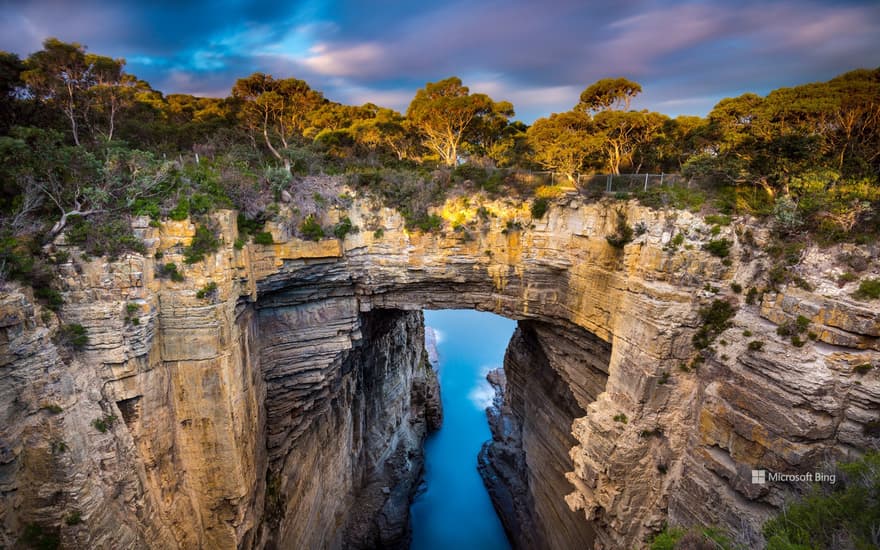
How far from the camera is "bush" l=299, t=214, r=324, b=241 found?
13.7 meters

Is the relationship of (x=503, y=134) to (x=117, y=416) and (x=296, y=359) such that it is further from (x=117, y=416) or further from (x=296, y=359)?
(x=117, y=416)

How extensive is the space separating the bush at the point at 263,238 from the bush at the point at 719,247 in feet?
43.2

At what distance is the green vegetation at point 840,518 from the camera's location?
5.13 m

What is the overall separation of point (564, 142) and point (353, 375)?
1480cm

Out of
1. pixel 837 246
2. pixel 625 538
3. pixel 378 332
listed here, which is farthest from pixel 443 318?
pixel 837 246

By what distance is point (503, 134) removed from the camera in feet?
78.8

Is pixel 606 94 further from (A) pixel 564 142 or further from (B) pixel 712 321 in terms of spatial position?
(B) pixel 712 321

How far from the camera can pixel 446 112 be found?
71.8 feet

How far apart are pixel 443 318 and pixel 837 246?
42.5m

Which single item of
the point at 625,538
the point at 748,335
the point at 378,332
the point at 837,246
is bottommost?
the point at 625,538

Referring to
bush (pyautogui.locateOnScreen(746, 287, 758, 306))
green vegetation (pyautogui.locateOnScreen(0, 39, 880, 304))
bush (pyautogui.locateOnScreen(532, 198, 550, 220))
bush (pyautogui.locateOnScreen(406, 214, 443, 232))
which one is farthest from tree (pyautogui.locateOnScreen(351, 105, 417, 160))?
bush (pyautogui.locateOnScreen(746, 287, 758, 306))

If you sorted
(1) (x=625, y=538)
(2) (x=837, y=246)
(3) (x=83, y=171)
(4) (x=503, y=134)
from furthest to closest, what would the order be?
(4) (x=503, y=134) < (1) (x=625, y=538) < (3) (x=83, y=171) < (2) (x=837, y=246)

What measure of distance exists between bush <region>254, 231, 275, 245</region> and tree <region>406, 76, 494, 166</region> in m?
11.6

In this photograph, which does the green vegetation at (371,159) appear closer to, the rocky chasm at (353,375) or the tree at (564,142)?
the tree at (564,142)
